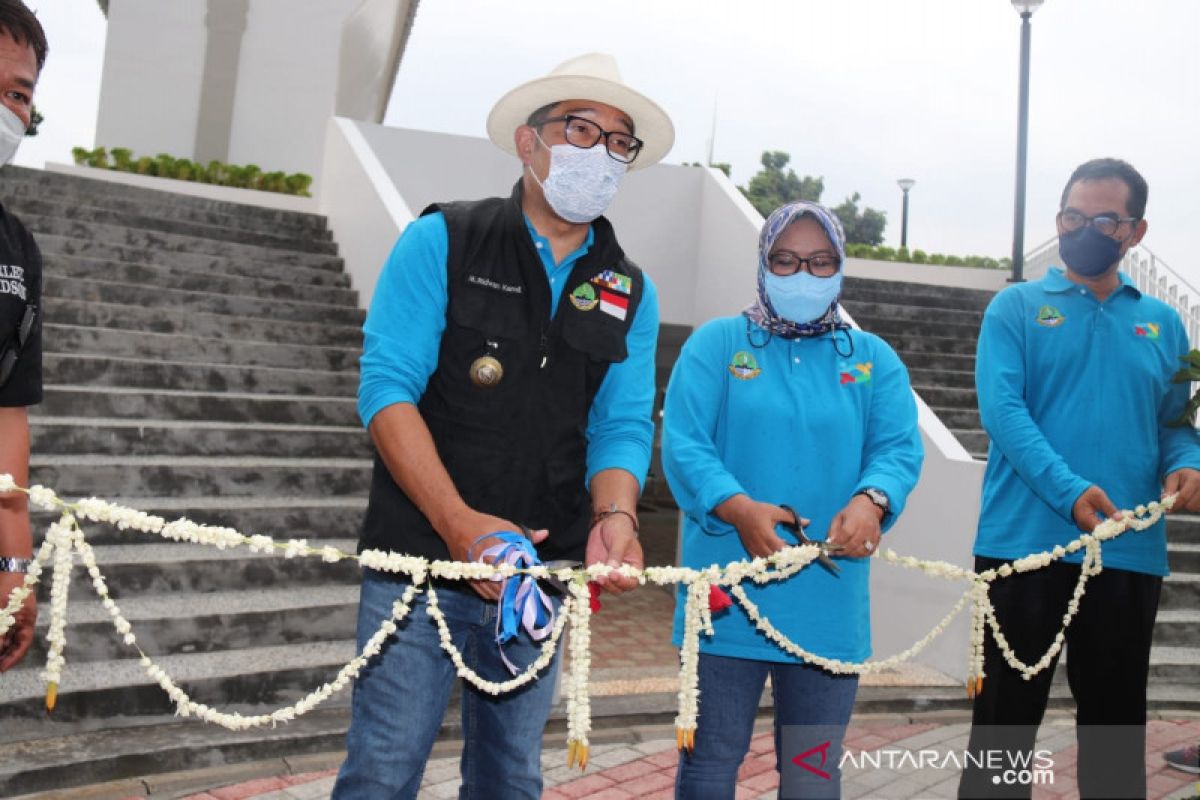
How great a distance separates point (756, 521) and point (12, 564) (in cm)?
169

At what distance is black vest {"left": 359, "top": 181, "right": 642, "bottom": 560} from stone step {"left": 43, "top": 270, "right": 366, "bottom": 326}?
569 cm

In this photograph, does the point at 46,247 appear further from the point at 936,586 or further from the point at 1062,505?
the point at 1062,505

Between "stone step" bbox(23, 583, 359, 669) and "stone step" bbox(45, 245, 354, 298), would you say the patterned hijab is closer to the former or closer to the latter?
"stone step" bbox(23, 583, 359, 669)

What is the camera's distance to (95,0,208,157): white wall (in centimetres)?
1597

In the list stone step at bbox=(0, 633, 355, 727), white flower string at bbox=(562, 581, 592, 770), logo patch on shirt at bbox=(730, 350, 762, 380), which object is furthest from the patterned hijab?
stone step at bbox=(0, 633, 355, 727)

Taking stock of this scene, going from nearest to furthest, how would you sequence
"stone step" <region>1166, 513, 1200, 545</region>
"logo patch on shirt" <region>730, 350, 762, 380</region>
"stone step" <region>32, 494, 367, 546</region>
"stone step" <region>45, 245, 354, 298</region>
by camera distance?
"logo patch on shirt" <region>730, 350, 762, 380</region>
"stone step" <region>32, 494, 367, 546</region>
"stone step" <region>1166, 513, 1200, 545</region>
"stone step" <region>45, 245, 354, 298</region>

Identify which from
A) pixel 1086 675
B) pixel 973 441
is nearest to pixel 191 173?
pixel 973 441

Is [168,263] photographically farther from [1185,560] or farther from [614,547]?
[1185,560]

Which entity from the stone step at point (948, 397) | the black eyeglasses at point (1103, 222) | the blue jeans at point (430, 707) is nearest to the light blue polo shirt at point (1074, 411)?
the black eyeglasses at point (1103, 222)

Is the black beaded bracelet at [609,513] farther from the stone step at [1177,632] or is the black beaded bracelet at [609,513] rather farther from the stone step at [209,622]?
the stone step at [1177,632]

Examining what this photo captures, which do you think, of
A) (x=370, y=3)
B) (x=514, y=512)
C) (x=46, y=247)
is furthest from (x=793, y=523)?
(x=370, y=3)

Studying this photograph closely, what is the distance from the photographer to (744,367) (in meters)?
2.71

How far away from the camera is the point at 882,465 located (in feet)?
8.69

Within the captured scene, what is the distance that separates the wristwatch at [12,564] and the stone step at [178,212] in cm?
692
